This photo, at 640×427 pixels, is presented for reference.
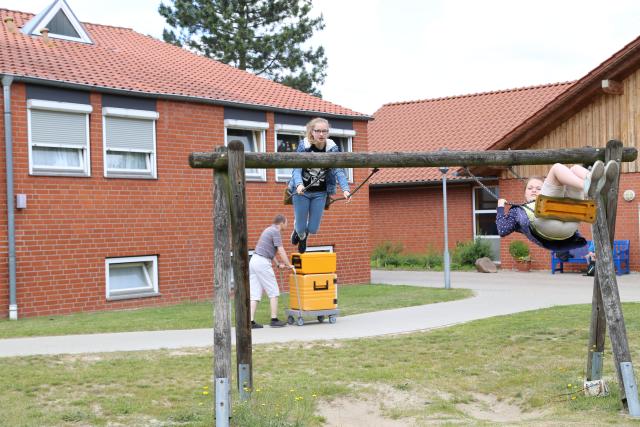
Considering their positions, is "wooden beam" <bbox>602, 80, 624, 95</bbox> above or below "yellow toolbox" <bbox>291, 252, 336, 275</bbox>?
above

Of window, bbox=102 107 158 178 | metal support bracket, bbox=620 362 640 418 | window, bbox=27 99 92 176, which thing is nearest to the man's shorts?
A: window, bbox=27 99 92 176

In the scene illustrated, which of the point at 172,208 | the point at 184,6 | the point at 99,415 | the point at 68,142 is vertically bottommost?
the point at 99,415

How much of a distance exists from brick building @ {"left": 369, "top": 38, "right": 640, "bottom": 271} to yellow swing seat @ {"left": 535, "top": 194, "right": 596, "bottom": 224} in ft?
55.0

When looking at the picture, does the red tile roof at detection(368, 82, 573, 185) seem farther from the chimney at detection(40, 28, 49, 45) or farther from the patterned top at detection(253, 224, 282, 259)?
the patterned top at detection(253, 224, 282, 259)

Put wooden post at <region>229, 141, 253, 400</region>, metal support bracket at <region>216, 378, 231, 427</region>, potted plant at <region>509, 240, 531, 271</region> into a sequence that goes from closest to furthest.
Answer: metal support bracket at <region>216, 378, 231, 427</region> < wooden post at <region>229, 141, 253, 400</region> < potted plant at <region>509, 240, 531, 271</region>

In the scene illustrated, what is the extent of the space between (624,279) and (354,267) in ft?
23.8

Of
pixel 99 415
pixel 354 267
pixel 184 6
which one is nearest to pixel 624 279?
pixel 354 267

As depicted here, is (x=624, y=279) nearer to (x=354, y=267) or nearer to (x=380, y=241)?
(x=354, y=267)

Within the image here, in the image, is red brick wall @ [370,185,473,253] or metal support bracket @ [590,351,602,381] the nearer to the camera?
metal support bracket @ [590,351,602,381]

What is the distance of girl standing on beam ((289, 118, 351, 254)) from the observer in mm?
9336

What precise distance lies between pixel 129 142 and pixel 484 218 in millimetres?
15133

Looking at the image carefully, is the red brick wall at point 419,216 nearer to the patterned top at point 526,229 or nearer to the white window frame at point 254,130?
the white window frame at point 254,130

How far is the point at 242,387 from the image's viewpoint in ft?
28.5

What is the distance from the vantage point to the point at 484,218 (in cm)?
3136
